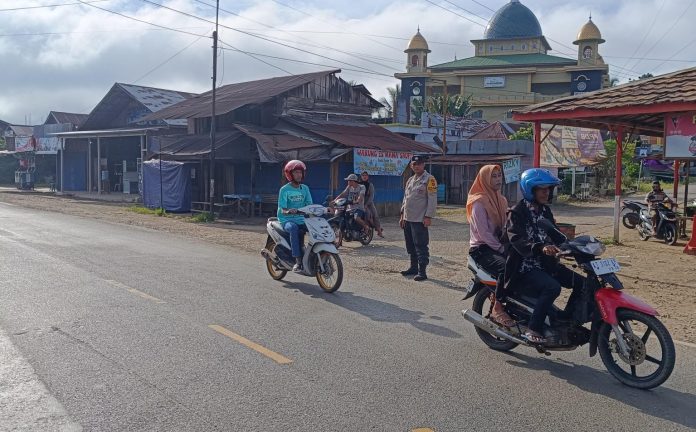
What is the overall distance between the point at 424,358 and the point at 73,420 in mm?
2893

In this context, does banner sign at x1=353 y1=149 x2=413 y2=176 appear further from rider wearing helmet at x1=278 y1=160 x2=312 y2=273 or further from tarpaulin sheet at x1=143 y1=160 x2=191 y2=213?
rider wearing helmet at x1=278 y1=160 x2=312 y2=273

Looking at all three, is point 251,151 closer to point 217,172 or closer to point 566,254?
point 217,172

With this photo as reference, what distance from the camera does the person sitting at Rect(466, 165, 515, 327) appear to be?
19.8 feet

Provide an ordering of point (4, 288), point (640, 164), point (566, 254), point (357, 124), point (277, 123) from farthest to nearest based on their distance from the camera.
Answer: point (640, 164)
point (357, 124)
point (277, 123)
point (4, 288)
point (566, 254)

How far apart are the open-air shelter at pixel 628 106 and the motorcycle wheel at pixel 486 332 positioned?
7.23 meters

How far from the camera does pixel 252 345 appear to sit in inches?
244

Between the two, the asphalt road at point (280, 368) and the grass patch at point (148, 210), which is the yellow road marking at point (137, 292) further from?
the grass patch at point (148, 210)

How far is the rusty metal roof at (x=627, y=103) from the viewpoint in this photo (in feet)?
38.8

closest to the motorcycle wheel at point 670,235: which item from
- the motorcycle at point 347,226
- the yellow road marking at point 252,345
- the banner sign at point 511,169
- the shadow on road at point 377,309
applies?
the motorcycle at point 347,226

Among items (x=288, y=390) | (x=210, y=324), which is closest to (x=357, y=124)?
(x=210, y=324)

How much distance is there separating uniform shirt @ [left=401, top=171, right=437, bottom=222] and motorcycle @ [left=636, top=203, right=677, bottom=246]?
8221mm

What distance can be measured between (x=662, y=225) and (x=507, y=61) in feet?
195

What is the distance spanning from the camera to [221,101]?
26516 millimetres

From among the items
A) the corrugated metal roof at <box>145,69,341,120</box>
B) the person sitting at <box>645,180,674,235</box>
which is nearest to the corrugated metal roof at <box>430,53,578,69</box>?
the corrugated metal roof at <box>145,69,341,120</box>
